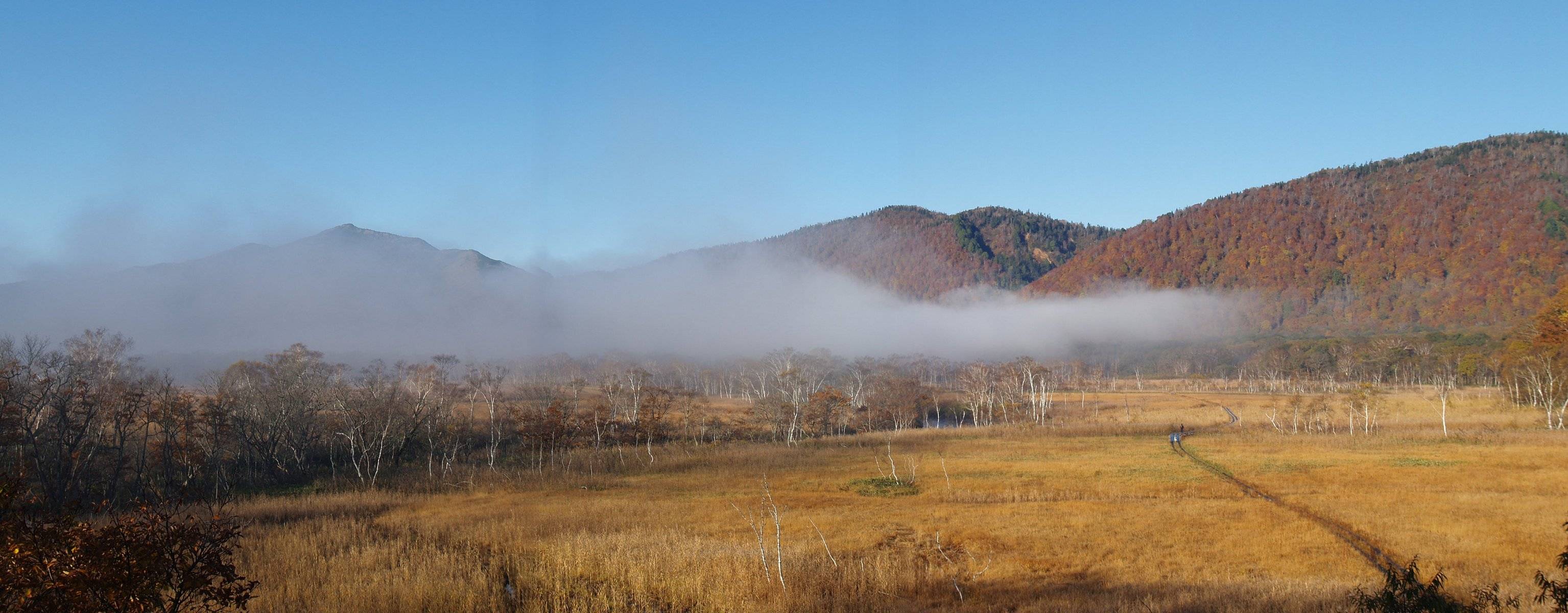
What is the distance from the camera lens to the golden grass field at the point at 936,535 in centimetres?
1630

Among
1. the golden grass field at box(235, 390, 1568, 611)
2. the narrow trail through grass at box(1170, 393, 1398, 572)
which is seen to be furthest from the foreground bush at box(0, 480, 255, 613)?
the narrow trail through grass at box(1170, 393, 1398, 572)

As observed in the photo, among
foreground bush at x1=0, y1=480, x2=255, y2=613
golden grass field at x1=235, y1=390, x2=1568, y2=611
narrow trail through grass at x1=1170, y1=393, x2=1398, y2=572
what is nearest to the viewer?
foreground bush at x1=0, y1=480, x2=255, y2=613

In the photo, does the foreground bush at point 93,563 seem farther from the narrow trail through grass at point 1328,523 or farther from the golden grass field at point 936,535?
the narrow trail through grass at point 1328,523

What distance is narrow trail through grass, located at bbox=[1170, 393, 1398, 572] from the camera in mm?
19797

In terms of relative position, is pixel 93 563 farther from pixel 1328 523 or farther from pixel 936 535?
pixel 1328 523

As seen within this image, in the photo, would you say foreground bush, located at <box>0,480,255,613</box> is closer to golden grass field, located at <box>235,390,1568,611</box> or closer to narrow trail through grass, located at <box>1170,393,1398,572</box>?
golden grass field, located at <box>235,390,1568,611</box>

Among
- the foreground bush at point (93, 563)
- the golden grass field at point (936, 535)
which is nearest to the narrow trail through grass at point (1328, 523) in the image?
the golden grass field at point (936, 535)

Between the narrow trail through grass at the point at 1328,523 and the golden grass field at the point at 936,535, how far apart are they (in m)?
0.42

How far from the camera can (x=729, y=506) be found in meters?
32.2

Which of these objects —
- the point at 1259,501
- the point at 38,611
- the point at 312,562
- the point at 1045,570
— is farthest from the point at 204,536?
the point at 1259,501

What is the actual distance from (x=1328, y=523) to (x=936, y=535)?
14809 millimetres

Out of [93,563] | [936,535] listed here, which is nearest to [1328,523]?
[936,535]

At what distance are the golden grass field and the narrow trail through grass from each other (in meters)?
0.42

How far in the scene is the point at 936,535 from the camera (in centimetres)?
2161
